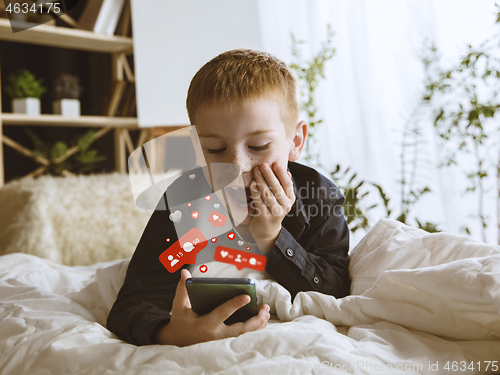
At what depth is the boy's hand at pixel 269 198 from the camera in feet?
1.75

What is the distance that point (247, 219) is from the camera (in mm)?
550

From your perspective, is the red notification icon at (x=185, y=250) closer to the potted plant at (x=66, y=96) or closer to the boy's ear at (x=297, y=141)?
the boy's ear at (x=297, y=141)

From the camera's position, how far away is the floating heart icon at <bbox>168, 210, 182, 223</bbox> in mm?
521

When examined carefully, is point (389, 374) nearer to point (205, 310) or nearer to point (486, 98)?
point (205, 310)

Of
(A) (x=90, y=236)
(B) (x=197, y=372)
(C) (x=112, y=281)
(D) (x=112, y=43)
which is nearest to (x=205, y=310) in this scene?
(B) (x=197, y=372)

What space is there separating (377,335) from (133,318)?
0.29 meters

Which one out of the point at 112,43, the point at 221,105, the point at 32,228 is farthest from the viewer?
the point at 112,43

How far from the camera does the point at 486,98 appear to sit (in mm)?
1330

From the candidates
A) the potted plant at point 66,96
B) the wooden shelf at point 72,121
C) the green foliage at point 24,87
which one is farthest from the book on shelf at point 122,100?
the green foliage at point 24,87

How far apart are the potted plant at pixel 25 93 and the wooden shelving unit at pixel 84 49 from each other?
0.05m

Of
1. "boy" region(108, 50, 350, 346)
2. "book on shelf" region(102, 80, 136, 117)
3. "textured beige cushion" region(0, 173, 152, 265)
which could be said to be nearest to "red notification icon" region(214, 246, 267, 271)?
"boy" region(108, 50, 350, 346)

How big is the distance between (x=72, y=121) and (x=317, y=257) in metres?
1.45

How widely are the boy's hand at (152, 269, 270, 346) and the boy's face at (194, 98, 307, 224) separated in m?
0.13

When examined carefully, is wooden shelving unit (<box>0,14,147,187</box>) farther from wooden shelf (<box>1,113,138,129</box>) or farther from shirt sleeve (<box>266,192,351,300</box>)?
shirt sleeve (<box>266,192,351,300</box>)
